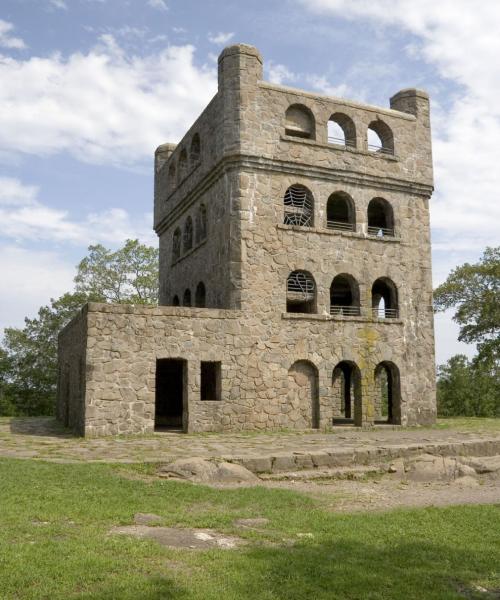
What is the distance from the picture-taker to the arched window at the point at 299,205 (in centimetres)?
1819

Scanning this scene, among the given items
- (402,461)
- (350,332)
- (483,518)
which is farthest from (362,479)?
(350,332)

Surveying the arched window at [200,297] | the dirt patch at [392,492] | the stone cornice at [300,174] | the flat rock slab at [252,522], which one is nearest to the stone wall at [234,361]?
the arched window at [200,297]

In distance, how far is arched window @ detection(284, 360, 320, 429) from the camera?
661 inches

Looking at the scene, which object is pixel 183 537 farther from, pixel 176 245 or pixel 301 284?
pixel 176 245

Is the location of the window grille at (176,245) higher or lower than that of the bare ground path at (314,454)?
higher

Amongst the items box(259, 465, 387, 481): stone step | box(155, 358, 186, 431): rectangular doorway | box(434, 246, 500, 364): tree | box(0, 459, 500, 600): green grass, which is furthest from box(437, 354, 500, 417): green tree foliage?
box(0, 459, 500, 600): green grass

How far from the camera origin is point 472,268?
27578 mm

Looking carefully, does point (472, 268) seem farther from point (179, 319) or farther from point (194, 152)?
point (179, 319)

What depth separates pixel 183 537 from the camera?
19.8 ft

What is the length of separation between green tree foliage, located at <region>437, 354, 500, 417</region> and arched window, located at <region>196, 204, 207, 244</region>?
77.1ft

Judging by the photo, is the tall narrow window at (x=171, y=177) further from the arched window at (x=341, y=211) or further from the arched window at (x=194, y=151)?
the arched window at (x=341, y=211)

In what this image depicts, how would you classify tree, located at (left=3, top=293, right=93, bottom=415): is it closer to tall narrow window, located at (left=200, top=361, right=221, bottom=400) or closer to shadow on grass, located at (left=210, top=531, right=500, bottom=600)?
tall narrow window, located at (left=200, top=361, right=221, bottom=400)

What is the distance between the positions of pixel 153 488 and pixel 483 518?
4.14m

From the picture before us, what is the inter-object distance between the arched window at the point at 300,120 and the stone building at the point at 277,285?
0.04 m
